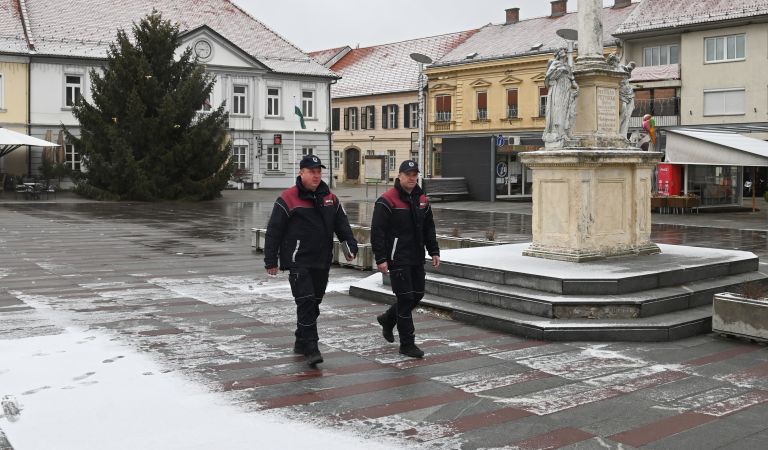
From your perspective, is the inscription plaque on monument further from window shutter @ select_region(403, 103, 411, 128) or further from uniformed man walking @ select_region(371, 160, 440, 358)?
window shutter @ select_region(403, 103, 411, 128)

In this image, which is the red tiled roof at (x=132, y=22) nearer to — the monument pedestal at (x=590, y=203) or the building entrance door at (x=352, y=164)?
the building entrance door at (x=352, y=164)

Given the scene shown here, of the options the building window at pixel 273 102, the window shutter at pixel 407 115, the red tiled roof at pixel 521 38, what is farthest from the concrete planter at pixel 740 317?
the window shutter at pixel 407 115

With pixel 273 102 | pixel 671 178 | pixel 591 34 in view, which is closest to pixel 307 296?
pixel 591 34

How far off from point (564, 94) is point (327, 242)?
5433mm

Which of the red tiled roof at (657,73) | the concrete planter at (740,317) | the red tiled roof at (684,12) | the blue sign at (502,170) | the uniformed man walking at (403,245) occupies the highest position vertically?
the red tiled roof at (684,12)

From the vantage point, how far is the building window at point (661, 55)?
143ft

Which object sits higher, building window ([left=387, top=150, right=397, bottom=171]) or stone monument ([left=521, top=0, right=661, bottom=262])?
building window ([left=387, top=150, right=397, bottom=171])

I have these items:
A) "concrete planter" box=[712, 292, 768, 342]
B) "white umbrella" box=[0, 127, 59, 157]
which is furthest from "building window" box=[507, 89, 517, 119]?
"concrete planter" box=[712, 292, 768, 342]

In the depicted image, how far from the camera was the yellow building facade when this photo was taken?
43000mm

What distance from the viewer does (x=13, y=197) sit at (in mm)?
Answer: 39062

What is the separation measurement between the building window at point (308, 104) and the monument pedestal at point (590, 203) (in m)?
42.1

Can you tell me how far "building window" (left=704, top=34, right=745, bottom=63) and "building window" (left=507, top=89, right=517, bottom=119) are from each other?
12.8 metres

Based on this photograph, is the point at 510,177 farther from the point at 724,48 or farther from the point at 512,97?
the point at 512,97

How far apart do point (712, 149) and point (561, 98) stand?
63.6 ft
